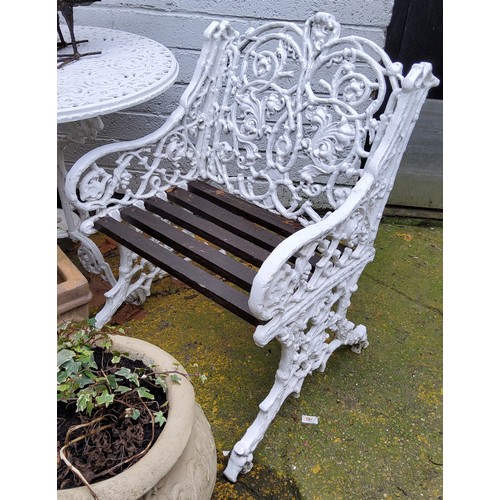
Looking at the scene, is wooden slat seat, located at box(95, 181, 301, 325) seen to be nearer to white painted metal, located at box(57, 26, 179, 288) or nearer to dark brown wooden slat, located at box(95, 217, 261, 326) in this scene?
dark brown wooden slat, located at box(95, 217, 261, 326)

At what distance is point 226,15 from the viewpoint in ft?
8.64

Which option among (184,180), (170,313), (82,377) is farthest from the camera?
(170,313)

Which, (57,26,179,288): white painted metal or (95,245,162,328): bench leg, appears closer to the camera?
(57,26,179,288): white painted metal

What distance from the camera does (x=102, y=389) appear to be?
4.02ft

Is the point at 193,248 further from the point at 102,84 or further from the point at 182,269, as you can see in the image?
the point at 102,84

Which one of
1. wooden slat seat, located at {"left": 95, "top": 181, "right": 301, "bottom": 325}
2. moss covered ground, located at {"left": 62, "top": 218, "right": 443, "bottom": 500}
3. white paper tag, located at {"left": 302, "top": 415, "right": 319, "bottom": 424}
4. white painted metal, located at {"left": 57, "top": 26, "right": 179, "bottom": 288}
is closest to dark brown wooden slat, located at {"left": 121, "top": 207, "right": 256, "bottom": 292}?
wooden slat seat, located at {"left": 95, "top": 181, "right": 301, "bottom": 325}

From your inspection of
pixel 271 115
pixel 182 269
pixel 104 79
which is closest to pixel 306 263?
pixel 182 269

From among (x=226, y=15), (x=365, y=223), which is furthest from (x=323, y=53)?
(x=226, y=15)

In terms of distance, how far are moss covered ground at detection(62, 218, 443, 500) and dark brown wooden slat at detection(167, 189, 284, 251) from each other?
21.5 inches

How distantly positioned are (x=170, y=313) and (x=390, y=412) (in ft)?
3.73

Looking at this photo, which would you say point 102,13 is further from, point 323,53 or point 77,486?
point 77,486

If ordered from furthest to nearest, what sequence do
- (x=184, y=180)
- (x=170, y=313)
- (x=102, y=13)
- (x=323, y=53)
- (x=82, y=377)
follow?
(x=102, y=13)
(x=170, y=313)
(x=184, y=180)
(x=323, y=53)
(x=82, y=377)

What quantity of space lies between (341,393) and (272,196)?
895mm

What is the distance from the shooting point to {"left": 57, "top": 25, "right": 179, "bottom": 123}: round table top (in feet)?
5.58
